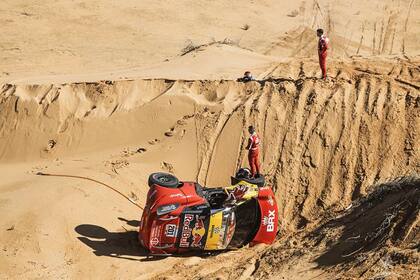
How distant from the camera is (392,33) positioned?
76.8ft

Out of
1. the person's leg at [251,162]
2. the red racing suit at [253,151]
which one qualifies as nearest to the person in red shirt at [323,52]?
the red racing suit at [253,151]

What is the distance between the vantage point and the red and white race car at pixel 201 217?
880 cm

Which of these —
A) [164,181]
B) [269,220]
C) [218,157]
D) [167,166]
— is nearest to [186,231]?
[164,181]

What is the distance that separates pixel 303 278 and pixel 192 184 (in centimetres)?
297

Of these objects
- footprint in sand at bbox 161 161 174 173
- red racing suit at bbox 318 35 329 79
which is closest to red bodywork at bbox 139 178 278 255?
footprint in sand at bbox 161 161 174 173

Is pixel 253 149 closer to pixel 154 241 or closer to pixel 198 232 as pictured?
pixel 198 232

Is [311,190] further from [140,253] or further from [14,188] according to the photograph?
[14,188]

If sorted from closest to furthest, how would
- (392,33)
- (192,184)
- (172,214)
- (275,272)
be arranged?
(275,272) → (172,214) → (192,184) → (392,33)

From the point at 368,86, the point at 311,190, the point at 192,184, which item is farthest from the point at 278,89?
the point at 192,184

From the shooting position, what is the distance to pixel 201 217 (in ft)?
29.0

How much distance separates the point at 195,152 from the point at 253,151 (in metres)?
1.57

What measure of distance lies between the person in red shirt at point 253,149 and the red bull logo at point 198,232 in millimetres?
2459

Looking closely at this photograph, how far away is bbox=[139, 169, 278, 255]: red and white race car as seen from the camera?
880 cm

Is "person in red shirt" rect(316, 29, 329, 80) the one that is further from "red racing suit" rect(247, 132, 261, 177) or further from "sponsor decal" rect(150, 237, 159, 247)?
"sponsor decal" rect(150, 237, 159, 247)
